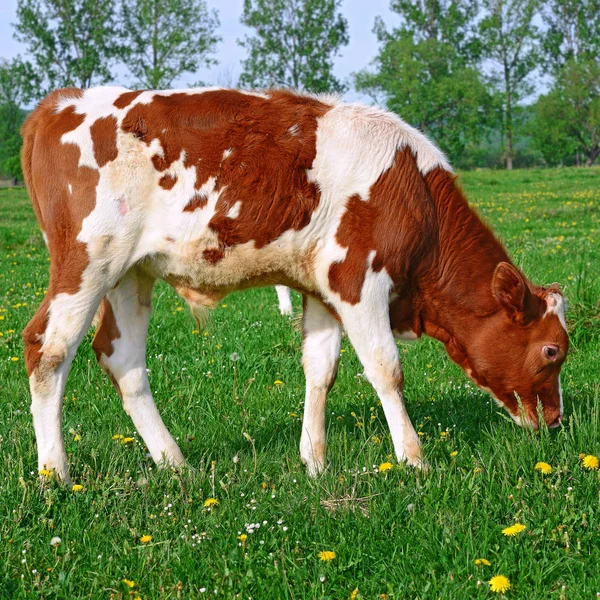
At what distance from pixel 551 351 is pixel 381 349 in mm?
1085

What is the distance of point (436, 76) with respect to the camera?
7181 cm

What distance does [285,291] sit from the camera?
28.7 ft

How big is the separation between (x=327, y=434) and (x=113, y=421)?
4.65 ft

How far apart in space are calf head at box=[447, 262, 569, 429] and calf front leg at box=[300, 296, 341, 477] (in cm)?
80

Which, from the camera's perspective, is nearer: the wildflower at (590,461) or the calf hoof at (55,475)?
the wildflower at (590,461)

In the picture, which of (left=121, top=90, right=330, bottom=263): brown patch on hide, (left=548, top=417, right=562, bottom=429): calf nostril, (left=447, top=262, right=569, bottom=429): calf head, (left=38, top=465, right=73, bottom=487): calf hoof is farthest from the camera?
(left=548, top=417, right=562, bottom=429): calf nostril

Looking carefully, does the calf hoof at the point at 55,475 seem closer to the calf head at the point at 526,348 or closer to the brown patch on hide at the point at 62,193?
the brown patch on hide at the point at 62,193

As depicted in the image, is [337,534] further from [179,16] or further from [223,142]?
[179,16]

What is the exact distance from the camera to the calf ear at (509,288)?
15.0ft

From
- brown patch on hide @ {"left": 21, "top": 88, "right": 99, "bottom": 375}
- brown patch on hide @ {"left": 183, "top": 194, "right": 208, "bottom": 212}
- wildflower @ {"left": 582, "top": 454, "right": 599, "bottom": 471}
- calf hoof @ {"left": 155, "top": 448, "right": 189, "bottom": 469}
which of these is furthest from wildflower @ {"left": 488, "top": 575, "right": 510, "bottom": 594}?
brown patch on hide @ {"left": 21, "top": 88, "right": 99, "bottom": 375}

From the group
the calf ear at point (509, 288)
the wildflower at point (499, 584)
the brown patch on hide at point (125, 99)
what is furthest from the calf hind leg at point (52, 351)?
the wildflower at point (499, 584)

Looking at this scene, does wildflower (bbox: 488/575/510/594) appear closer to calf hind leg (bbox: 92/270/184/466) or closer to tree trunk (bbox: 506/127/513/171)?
calf hind leg (bbox: 92/270/184/466)

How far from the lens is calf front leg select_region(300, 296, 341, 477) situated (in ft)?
16.3

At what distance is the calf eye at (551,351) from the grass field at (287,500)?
0.36m
